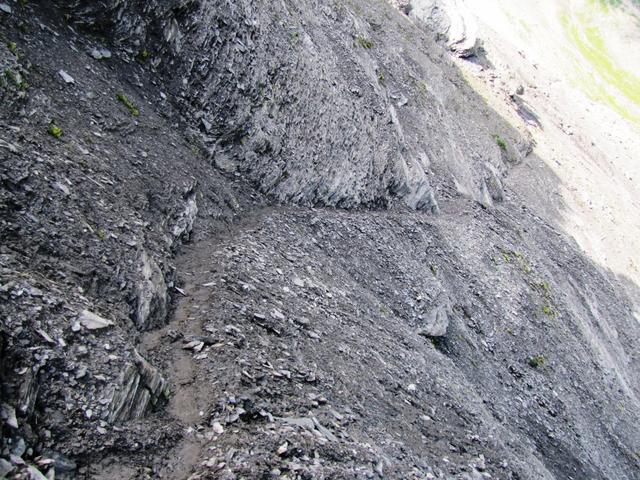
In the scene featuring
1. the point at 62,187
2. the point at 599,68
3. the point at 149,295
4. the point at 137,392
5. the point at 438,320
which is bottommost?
the point at 438,320

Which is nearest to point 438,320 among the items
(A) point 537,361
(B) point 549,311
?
(A) point 537,361

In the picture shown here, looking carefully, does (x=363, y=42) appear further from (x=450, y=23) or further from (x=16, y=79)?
(x=450, y=23)

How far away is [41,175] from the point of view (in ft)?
34.2

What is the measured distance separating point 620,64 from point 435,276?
11551cm

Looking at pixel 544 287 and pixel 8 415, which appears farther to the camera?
pixel 544 287

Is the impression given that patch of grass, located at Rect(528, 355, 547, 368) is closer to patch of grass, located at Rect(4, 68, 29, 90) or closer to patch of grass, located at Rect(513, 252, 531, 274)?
patch of grass, located at Rect(513, 252, 531, 274)

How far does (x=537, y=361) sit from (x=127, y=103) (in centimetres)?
2311

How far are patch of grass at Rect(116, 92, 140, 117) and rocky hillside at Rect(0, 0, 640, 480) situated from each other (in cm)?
5

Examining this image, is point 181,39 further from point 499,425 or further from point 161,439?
point 499,425

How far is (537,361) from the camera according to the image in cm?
2547

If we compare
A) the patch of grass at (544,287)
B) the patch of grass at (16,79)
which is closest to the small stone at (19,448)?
the patch of grass at (16,79)

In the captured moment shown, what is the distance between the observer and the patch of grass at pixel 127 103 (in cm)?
1499

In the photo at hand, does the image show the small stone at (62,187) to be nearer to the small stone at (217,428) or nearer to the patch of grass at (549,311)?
the small stone at (217,428)

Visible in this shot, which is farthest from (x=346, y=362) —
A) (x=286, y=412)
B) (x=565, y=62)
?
(x=565, y=62)
